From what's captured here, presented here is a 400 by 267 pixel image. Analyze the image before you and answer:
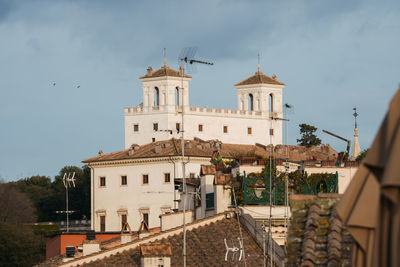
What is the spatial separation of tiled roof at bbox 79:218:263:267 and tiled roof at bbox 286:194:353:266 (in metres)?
14.5

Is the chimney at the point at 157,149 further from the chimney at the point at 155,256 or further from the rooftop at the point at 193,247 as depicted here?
the chimney at the point at 155,256

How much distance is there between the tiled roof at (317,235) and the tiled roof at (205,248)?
1453 centimetres

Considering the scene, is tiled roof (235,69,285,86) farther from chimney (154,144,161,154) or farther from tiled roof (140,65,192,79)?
chimney (154,144,161,154)

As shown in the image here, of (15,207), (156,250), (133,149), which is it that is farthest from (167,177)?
(156,250)

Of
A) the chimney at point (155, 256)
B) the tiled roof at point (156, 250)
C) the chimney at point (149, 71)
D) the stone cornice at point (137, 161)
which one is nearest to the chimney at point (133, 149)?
the stone cornice at point (137, 161)

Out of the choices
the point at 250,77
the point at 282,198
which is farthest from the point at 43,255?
the point at 282,198

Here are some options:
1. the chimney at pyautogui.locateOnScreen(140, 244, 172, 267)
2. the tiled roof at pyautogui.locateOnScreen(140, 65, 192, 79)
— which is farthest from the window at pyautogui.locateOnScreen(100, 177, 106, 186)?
the chimney at pyautogui.locateOnScreen(140, 244, 172, 267)

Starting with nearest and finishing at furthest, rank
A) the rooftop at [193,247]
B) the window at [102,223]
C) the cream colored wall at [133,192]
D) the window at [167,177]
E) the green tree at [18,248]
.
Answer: the rooftop at [193,247]
the cream colored wall at [133,192]
the window at [167,177]
the window at [102,223]
the green tree at [18,248]

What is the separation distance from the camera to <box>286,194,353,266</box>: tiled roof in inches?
320

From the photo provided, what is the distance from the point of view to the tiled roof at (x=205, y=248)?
24641 millimetres

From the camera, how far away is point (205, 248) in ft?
85.3

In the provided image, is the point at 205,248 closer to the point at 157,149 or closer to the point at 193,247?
the point at 193,247

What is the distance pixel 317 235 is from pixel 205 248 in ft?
57.8

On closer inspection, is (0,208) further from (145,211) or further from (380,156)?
(380,156)
